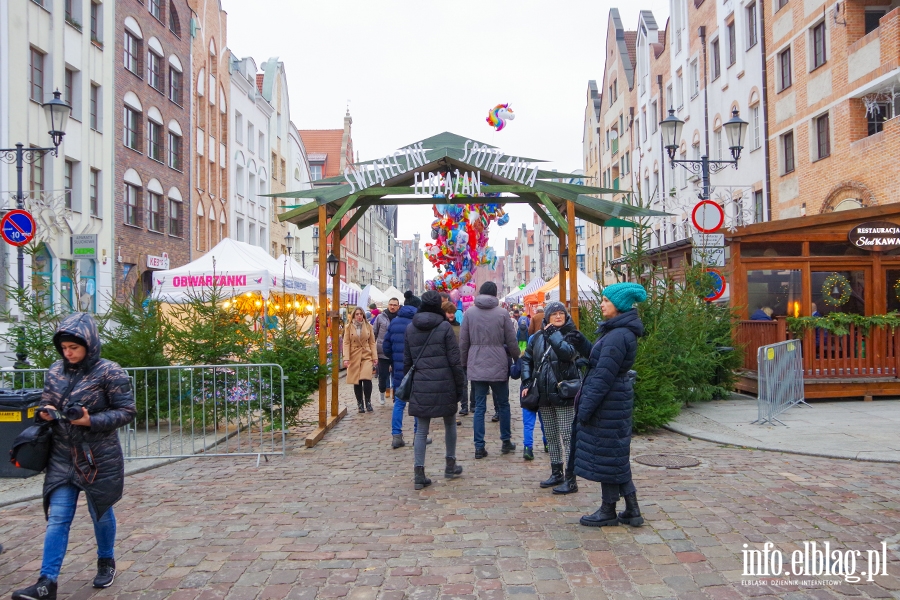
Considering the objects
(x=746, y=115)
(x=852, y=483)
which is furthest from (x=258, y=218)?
(x=852, y=483)

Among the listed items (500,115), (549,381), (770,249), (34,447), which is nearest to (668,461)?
(549,381)

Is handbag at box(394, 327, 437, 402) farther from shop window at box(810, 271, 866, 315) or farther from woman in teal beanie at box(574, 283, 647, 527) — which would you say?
shop window at box(810, 271, 866, 315)

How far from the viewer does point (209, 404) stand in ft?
29.5

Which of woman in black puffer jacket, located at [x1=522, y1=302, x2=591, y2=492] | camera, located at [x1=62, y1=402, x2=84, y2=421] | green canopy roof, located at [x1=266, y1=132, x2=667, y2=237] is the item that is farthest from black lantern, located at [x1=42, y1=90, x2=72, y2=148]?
camera, located at [x1=62, y1=402, x2=84, y2=421]

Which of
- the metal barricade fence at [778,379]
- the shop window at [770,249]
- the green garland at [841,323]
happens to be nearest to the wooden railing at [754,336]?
the green garland at [841,323]

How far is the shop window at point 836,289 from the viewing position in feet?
42.2

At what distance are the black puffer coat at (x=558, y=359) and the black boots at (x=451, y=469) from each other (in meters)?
1.06

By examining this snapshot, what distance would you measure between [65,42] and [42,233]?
247 inches

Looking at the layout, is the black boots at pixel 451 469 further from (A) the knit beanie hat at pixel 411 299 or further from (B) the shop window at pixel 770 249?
(B) the shop window at pixel 770 249

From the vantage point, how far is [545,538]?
5.31 meters

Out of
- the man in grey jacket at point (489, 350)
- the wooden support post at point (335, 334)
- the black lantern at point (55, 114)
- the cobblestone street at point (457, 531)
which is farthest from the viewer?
the black lantern at point (55, 114)

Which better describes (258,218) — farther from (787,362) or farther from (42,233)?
(787,362)

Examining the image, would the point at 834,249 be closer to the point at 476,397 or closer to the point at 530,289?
the point at 476,397

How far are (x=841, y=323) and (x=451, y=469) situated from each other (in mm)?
7788
